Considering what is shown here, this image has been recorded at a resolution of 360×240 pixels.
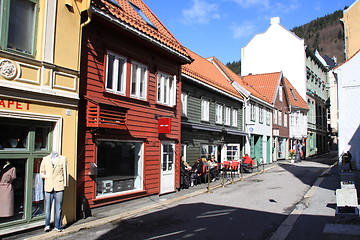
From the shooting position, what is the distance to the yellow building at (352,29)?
73.8 ft

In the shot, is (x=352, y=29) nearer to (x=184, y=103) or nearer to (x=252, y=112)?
(x=252, y=112)

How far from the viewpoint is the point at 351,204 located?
738cm

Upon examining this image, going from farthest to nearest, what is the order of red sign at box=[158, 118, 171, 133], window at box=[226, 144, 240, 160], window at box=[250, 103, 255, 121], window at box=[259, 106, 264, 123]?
window at box=[259, 106, 264, 123] < window at box=[250, 103, 255, 121] < window at box=[226, 144, 240, 160] < red sign at box=[158, 118, 171, 133]

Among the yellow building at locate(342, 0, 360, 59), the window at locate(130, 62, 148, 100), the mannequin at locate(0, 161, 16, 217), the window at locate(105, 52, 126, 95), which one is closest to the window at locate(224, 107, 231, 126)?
the window at locate(130, 62, 148, 100)

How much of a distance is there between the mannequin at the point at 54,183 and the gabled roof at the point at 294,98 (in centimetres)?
3005

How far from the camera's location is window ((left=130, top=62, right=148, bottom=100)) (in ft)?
35.2

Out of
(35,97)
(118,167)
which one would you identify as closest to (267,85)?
(118,167)

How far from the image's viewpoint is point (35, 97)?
7113 millimetres

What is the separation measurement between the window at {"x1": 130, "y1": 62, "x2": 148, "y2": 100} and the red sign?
1.14 meters

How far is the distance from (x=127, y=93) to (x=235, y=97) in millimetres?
11653

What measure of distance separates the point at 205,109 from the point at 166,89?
16.3 ft

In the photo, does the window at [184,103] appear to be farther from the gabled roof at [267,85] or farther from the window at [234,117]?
the gabled roof at [267,85]

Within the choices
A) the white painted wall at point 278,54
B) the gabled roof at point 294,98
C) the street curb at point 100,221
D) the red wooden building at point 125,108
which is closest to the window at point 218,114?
the red wooden building at point 125,108

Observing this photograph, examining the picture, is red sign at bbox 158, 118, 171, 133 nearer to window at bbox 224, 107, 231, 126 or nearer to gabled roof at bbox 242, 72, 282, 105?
window at bbox 224, 107, 231, 126
